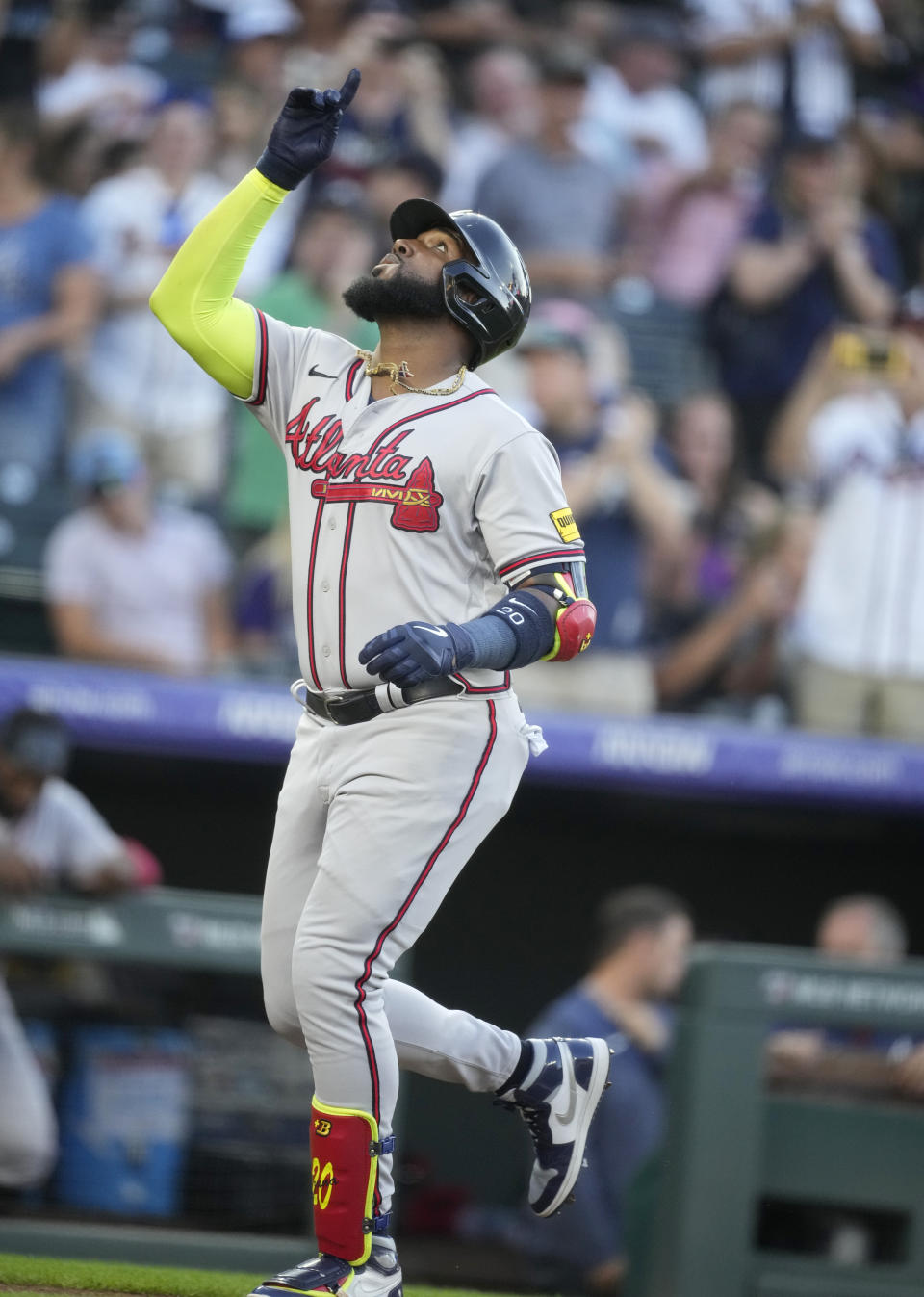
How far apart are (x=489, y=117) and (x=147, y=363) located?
203 centimetres

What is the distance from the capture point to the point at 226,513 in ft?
20.9

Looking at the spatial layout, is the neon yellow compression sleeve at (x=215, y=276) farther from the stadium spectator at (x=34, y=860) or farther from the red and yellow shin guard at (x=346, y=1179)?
the stadium spectator at (x=34, y=860)

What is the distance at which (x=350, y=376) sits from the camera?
2.88 meters

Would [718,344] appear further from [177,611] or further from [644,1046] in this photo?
[644,1046]

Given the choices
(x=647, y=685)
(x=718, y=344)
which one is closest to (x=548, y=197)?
(x=718, y=344)

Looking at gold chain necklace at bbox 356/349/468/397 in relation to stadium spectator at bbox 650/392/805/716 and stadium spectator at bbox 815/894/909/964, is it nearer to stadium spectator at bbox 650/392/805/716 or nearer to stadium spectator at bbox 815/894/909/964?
stadium spectator at bbox 815/894/909/964

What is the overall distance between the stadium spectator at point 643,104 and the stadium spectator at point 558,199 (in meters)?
0.16

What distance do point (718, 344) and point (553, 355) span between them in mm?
1097

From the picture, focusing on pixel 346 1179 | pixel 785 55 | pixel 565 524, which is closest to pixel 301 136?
pixel 565 524

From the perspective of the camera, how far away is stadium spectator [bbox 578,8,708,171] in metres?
7.53

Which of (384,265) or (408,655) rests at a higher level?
(384,265)

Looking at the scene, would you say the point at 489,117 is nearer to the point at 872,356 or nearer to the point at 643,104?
the point at 643,104

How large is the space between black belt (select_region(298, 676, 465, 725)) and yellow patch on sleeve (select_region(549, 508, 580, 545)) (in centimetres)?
29

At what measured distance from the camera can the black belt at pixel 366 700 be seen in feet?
8.77
